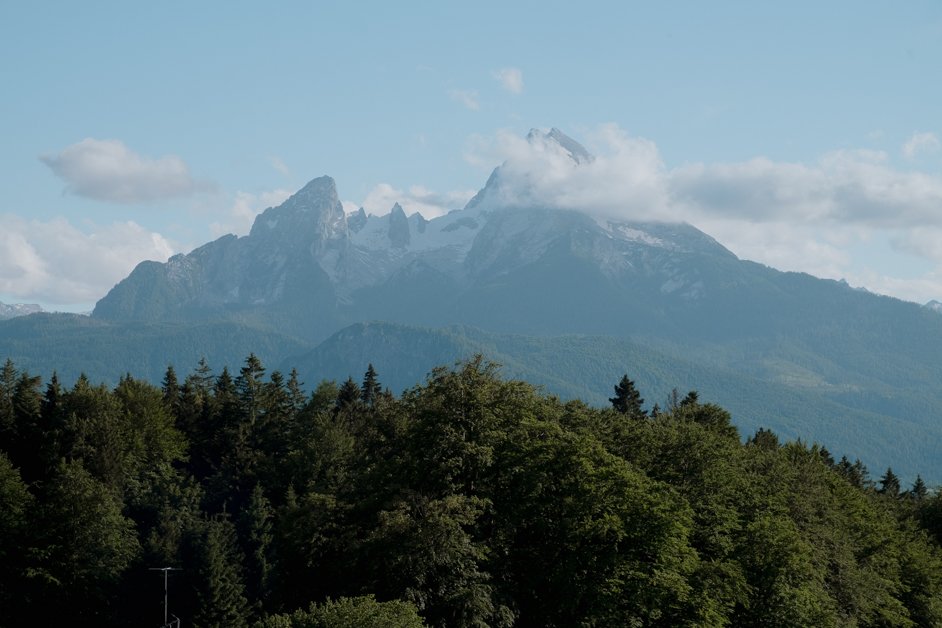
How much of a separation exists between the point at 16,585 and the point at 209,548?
1370 cm

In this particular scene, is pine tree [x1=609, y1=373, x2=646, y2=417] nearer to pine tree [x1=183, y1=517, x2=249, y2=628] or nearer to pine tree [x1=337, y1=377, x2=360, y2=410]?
pine tree [x1=337, y1=377, x2=360, y2=410]

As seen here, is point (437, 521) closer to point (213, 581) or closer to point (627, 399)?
point (213, 581)

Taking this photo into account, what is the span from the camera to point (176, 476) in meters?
96.9

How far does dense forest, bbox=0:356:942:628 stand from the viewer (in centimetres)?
5528

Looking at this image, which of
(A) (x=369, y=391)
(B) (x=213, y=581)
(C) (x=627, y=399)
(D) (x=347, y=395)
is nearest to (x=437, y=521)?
(B) (x=213, y=581)

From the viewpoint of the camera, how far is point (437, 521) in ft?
175

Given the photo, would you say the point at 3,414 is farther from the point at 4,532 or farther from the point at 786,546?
the point at 786,546

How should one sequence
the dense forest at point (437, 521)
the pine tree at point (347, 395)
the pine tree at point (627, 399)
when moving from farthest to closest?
1. the pine tree at point (347, 395)
2. the pine tree at point (627, 399)
3. the dense forest at point (437, 521)

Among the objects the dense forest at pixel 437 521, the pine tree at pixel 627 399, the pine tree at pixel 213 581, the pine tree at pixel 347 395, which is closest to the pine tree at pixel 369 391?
the pine tree at pixel 347 395

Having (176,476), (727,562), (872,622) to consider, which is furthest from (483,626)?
(176,476)

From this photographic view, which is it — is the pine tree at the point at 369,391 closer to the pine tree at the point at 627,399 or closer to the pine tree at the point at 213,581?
the pine tree at the point at 627,399

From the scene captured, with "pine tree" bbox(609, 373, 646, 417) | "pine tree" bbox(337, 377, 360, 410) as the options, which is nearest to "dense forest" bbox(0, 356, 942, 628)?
"pine tree" bbox(609, 373, 646, 417)

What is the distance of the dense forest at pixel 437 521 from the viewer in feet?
181

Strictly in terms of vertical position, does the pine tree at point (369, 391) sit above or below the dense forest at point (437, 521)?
above
